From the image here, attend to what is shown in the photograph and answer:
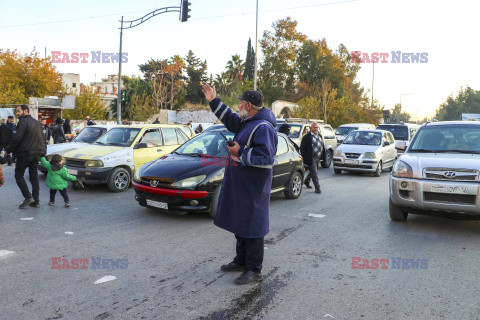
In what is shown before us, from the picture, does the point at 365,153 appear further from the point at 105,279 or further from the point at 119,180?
the point at 105,279

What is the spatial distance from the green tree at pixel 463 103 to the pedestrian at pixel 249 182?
287 ft

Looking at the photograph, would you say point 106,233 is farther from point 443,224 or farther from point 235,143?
point 443,224

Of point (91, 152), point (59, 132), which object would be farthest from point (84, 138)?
point (59, 132)

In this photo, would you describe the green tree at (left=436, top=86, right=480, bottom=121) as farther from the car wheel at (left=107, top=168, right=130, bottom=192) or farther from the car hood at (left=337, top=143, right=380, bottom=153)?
the car wheel at (left=107, top=168, right=130, bottom=192)

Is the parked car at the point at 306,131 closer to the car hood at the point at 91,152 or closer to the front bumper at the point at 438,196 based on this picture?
the car hood at the point at 91,152

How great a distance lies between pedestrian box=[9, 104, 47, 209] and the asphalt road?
440 mm

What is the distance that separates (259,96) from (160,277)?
2.11 metres

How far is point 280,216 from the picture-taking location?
23.5 ft

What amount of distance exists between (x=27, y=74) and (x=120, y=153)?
111ft

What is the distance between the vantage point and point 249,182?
3967 millimetres

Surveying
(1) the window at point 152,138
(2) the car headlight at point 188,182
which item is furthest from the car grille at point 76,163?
(2) the car headlight at point 188,182

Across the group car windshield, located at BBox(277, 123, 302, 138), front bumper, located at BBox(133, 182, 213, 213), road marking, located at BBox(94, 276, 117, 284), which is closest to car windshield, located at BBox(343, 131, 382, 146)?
car windshield, located at BBox(277, 123, 302, 138)

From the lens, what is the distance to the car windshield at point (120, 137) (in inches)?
388

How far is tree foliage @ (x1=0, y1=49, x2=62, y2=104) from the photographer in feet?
119
